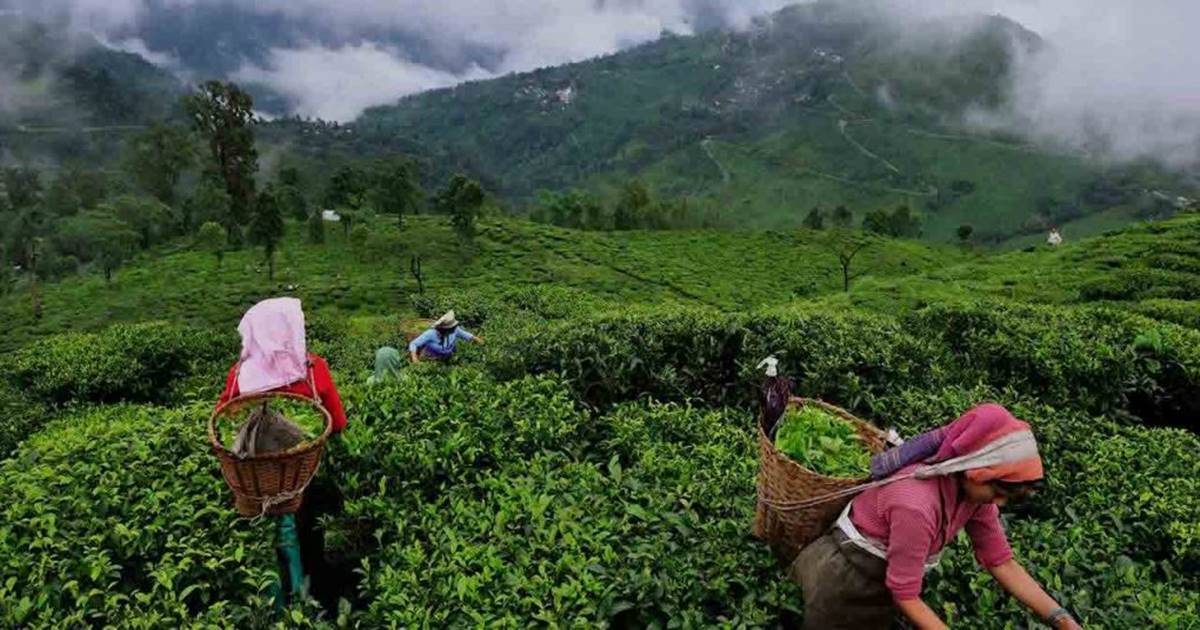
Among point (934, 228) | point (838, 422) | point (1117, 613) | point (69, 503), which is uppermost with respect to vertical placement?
point (838, 422)

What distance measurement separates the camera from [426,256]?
184 ft

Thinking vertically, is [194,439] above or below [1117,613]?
above

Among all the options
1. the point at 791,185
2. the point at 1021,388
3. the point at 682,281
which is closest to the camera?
the point at 1021,388

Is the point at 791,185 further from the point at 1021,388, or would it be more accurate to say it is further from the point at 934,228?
the point at 1021,388

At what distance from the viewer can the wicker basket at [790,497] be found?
428cm

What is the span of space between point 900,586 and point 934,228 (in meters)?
160

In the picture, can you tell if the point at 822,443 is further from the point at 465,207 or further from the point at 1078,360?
the point at 465,207

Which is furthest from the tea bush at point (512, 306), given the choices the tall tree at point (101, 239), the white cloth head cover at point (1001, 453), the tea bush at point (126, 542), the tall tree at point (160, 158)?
the tall tree at point (160, 158)

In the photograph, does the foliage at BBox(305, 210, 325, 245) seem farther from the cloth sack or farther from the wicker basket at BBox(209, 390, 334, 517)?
the wicker basket at BBox(209, 390, 334, 517)

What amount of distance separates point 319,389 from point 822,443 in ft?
11.9

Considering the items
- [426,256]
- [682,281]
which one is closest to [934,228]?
[682,281]

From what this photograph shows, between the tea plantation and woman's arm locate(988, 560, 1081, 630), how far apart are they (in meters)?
0.42

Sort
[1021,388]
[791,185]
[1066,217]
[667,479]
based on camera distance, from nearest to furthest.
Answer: [667,479], [1021,388], [1066,217], [791,185]

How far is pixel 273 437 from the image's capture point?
5246mm
